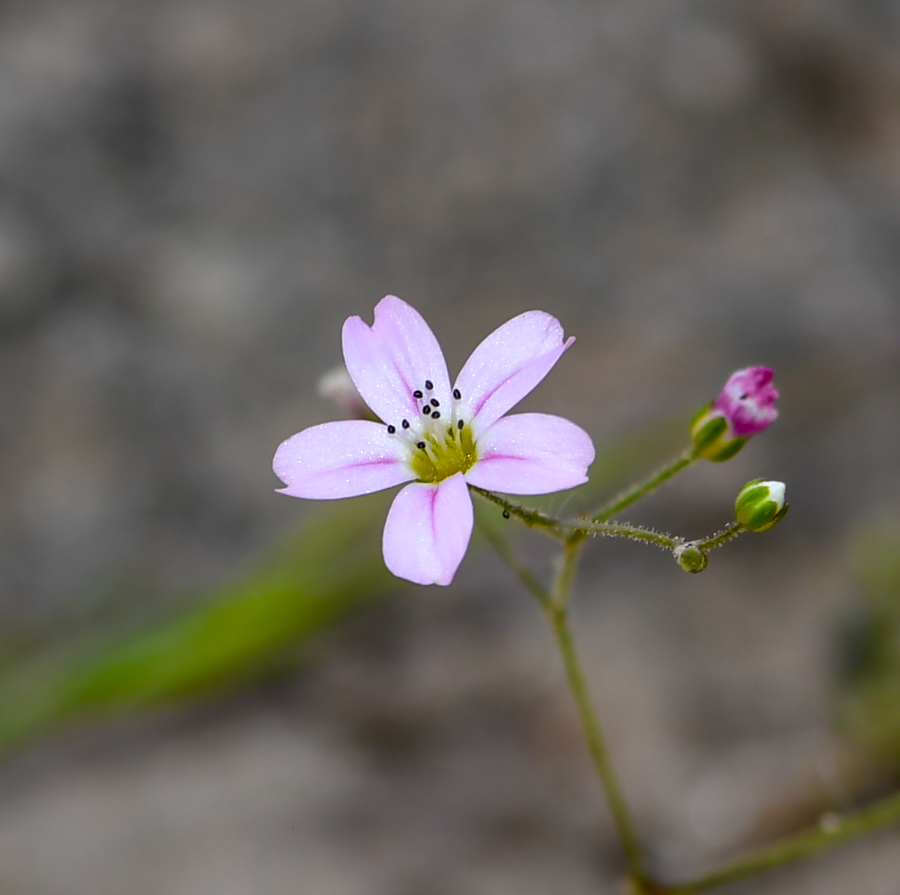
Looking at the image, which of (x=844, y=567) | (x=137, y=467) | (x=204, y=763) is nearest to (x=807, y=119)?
(x=844, y=567)

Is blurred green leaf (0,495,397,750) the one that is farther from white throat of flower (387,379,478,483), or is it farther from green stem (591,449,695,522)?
green stem (591,449,695,522)

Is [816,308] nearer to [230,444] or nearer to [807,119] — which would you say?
[807,119]

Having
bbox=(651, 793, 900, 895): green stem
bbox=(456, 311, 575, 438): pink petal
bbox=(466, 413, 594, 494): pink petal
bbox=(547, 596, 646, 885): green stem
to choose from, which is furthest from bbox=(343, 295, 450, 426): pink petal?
bbox=(651, 793, 900, 895): green stem

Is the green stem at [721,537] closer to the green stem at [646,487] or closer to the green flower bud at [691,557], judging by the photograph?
the green flower bud at [691,557]

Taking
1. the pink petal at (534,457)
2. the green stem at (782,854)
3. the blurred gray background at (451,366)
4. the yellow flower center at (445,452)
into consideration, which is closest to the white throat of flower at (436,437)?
the yellow flower center at (445,452)

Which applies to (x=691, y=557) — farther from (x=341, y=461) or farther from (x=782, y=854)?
(x=782, y=854)

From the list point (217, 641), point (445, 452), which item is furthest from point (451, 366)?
point (445, 452)
